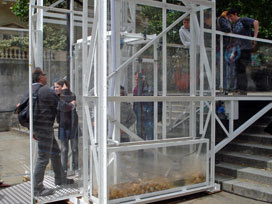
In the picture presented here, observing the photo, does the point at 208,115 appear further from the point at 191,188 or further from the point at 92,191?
the point at 92,191

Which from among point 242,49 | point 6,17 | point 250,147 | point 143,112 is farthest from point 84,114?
point 6,17

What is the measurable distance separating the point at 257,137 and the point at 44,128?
4.04 meters

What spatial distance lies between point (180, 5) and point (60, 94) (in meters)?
2.39

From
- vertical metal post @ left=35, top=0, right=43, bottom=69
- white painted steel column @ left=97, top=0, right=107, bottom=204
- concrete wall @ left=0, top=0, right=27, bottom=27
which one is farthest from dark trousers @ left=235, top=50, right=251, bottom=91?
concrete wall @ left=0, top=0, right=27, bottom=27

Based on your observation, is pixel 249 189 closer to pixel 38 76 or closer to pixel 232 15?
pixel 38 76

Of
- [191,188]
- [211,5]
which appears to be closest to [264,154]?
[191,188]

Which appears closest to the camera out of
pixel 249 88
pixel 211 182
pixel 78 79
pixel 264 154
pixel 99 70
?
pixel 99 70

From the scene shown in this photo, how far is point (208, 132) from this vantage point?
5598mm

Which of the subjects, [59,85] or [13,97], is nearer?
[59,85]

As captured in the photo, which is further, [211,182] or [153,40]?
[211,182]

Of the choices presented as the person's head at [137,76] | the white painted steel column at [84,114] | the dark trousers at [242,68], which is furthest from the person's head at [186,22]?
the dark trousers at [242,68]

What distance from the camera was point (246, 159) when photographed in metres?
6.20

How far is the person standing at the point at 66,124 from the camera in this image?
4.86 m

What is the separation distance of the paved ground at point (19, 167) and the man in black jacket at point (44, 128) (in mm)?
1396
